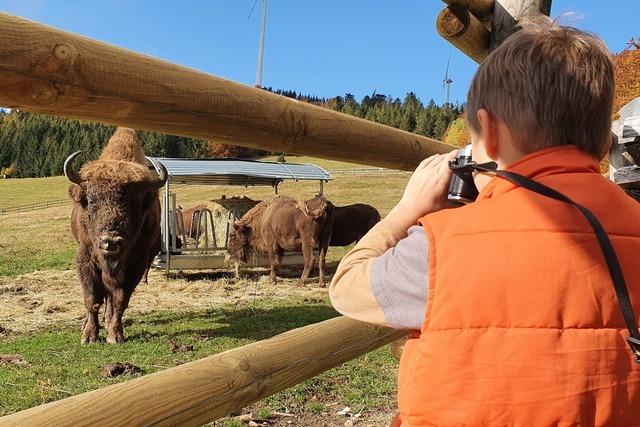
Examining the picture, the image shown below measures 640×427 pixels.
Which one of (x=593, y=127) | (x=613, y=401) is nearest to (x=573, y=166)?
(x=593, y=127)

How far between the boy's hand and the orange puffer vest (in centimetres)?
27

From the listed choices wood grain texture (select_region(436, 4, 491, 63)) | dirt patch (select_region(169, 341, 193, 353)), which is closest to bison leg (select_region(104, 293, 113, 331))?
dirt patch (select_region(169, 341, 193, 353))

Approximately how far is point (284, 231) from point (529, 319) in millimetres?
13463

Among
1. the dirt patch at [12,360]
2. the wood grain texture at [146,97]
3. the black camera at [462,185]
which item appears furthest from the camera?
the dirt patch at [12,360]

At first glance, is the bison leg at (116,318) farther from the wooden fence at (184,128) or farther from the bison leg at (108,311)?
the wooden fence at (184,128)

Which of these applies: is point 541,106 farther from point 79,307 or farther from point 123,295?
point 79,307

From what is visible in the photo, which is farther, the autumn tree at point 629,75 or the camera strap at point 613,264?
the autumn tree at point 629,75

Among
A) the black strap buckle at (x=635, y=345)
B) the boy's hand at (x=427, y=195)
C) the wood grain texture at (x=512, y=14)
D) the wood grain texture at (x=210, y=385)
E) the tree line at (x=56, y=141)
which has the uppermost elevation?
the tree line at (x=56, y=141)

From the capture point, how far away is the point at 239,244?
14977 millimetres

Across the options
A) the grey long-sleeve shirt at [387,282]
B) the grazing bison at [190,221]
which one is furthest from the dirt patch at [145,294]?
the grey long-sleeve shirt at [387,282]

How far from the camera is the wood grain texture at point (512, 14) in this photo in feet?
9.74

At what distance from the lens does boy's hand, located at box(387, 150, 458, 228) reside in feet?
4.77

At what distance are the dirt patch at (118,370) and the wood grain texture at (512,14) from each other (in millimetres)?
4548

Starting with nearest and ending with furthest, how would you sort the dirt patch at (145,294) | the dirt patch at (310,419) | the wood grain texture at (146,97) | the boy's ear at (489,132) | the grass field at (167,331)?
the wood grain texture at (146,97)
the boy's ear at (489,132)
the dirt patch at (310,419)
the grass field at (167,331)
the dirt patch at (145,294)
